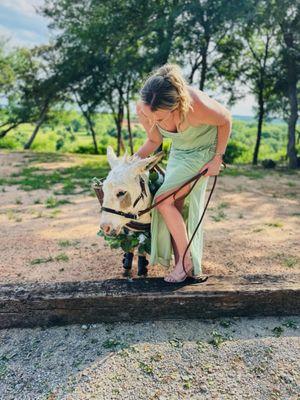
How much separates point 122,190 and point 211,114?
0.87 m

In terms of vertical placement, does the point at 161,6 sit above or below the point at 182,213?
above

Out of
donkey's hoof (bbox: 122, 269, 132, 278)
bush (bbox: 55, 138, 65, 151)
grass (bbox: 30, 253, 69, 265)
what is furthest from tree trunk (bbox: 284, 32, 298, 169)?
bush (bbox: 55, 138, 65, 151)

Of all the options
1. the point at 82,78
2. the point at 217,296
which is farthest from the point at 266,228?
the point at 82,78

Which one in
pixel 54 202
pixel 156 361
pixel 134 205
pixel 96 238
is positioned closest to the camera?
pixel 156 361

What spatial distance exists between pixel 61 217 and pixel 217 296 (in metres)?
4.35

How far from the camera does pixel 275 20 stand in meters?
15.4

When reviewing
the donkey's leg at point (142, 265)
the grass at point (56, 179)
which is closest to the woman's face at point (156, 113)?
Answer: the donkey's leg at point (142, 265)

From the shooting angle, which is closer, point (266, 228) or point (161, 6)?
point (266, 228)

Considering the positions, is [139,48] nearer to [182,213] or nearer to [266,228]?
[266,228]

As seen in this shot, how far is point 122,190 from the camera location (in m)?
2.96

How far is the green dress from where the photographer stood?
3168 millimetres

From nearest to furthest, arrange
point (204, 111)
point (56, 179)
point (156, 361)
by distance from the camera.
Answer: point (156, 361) → point (204, 111) → point (56, 179)

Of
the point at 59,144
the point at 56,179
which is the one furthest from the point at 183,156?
the point at 59,144

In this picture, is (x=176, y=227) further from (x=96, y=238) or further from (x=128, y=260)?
(x=96, y=238)
